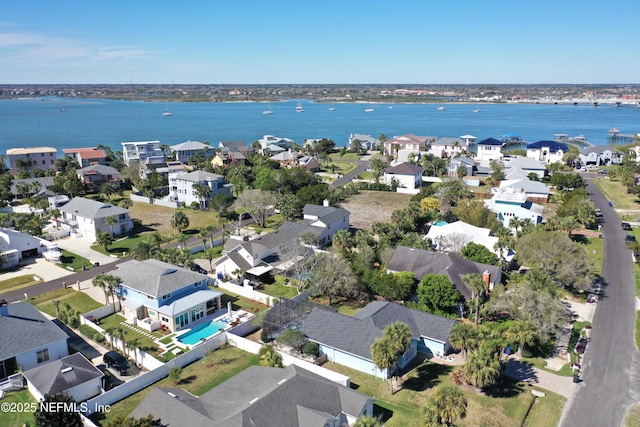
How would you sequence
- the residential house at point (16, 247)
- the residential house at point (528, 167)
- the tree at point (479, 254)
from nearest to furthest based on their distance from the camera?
the tree at point (479, 254) < the residential house at point (16, 247) < the residential house at point (528, 167)

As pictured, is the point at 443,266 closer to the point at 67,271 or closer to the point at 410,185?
the point at 67,271

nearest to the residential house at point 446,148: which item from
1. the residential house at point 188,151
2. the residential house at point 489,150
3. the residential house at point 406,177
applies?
the residential house at point 489,150

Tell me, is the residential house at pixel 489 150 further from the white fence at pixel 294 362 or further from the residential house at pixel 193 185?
the white fence at pixel 294 362

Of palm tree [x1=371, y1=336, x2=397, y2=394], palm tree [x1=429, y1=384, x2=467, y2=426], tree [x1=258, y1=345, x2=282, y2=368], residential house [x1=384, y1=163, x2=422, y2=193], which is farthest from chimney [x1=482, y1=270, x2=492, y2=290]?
residential house [x1=384, y1=163, x2=422, y2=193]

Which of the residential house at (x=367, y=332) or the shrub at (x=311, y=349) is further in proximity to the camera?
the shrub at (x=311, y=349)

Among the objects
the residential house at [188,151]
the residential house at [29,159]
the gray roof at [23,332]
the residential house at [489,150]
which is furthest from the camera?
the residential house at [489,150]

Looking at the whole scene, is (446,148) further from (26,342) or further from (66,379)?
(66,379)

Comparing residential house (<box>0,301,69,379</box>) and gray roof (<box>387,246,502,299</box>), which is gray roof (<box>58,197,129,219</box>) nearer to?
residential house (<box>0,301,69,379</box>)

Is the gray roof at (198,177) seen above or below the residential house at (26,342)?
above
